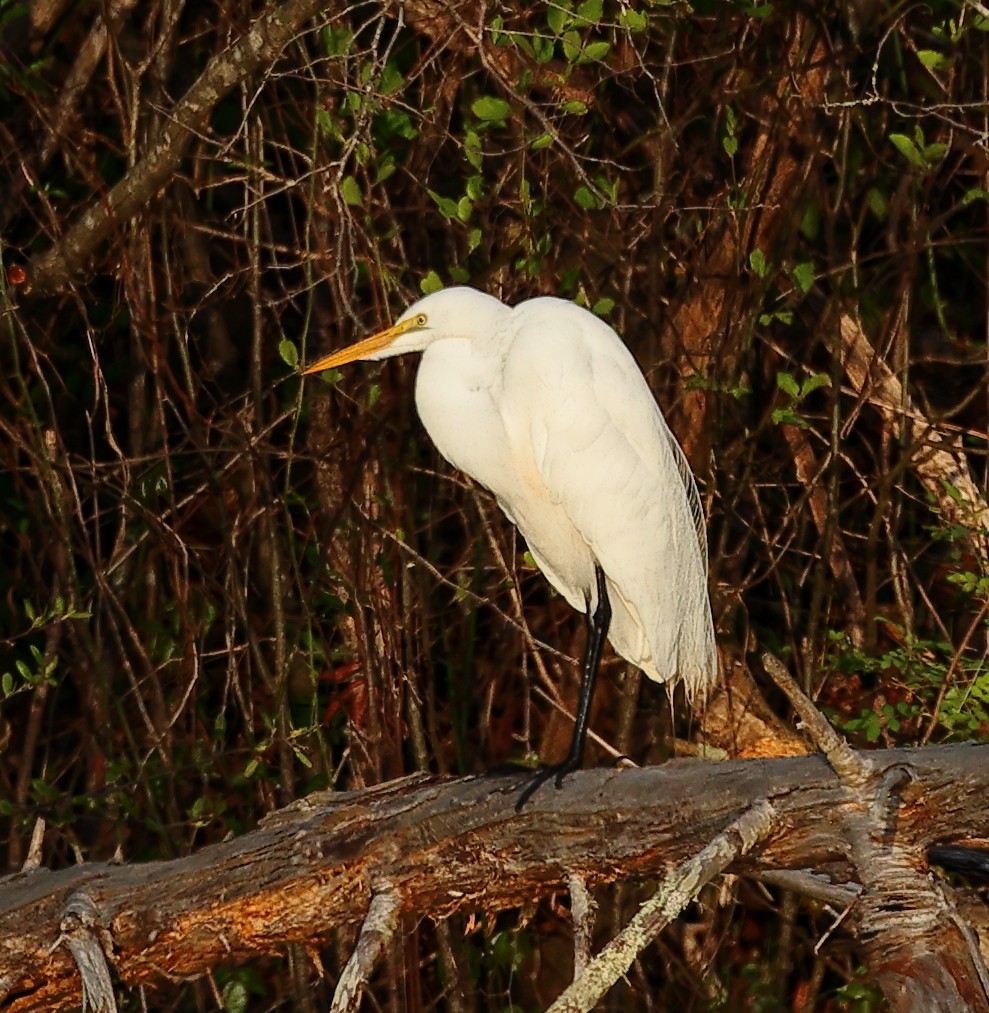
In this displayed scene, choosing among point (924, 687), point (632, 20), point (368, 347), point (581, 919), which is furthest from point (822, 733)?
point (924, 687)

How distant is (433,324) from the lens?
7.73 feet

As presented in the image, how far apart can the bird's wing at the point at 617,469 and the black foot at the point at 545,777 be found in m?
0.28

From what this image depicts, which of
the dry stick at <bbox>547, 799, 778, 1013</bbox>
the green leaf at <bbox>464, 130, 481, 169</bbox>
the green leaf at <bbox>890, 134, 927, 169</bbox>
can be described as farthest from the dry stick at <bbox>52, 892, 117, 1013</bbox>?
the green leaf at <bbox>890, 134, 927, 169</bbox>

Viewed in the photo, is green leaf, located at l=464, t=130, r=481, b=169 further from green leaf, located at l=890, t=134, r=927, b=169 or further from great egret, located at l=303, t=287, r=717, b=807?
green leaf, located at l=890, t=134, r=927, b=169

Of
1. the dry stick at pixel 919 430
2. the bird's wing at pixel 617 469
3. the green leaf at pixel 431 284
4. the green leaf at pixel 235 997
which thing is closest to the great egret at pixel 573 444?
the bird's wing at pixel 617 469

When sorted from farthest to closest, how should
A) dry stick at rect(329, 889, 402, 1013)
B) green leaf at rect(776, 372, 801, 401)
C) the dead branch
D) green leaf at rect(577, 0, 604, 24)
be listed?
green leaf at rect(776, 372, 801, 401) → green leaf at rect(577, 0, 604, 24) → the dead branch → dry stick at rect(329, 889, 402, 1013)

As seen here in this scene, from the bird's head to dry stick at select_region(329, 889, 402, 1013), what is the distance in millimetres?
846

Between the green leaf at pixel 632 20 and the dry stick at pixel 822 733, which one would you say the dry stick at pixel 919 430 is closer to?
the green leaf at pixel 632 20

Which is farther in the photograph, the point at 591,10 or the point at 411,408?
the point at 411,408

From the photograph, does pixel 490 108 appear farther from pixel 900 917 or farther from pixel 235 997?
pixel 235 997

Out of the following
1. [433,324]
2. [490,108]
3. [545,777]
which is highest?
[490,108]

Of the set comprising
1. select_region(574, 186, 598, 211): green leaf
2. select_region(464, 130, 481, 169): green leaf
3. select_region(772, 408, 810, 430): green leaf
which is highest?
select_region(464, 130, 481, 169): green leaf

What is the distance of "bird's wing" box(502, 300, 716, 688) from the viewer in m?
2.36

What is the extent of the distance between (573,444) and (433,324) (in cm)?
26
